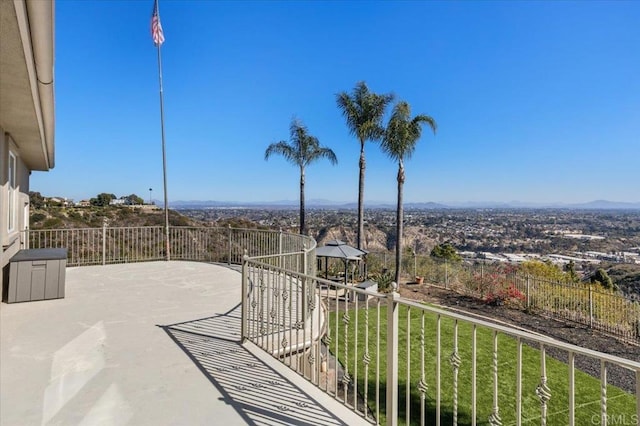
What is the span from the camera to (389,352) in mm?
2447

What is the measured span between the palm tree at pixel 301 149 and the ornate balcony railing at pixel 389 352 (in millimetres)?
7231

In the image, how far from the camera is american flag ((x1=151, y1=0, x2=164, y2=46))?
10914 mm

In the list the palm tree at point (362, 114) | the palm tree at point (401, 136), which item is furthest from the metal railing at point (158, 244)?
the palm tree at point (401, 136)

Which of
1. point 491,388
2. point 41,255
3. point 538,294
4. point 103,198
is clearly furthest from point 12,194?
point 103,198

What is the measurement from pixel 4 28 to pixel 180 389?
3046 millimetres

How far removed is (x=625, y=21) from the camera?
37.8 ft

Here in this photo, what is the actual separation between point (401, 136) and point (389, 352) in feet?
42.7

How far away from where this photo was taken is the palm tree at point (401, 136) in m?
14.4

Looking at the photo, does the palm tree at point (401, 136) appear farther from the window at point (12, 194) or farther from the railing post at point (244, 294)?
the window at point (12, 194)

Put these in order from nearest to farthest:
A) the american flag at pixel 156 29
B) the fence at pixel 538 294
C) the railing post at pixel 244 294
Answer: the railing post at pixel 244 294
the fence at pixel 538 294
the american flag at pixel 156 29

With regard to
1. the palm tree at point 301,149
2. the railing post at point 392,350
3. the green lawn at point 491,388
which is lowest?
the green lawn at point 491,388

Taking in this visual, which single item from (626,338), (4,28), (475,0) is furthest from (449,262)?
(4,28)

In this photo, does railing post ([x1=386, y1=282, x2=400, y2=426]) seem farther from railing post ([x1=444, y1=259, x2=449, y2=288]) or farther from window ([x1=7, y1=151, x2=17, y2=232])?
railing post ([x1=444, y1=259, x2=449, y2=288])

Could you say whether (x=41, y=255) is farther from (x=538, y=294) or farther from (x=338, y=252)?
(x=538, y=294)
